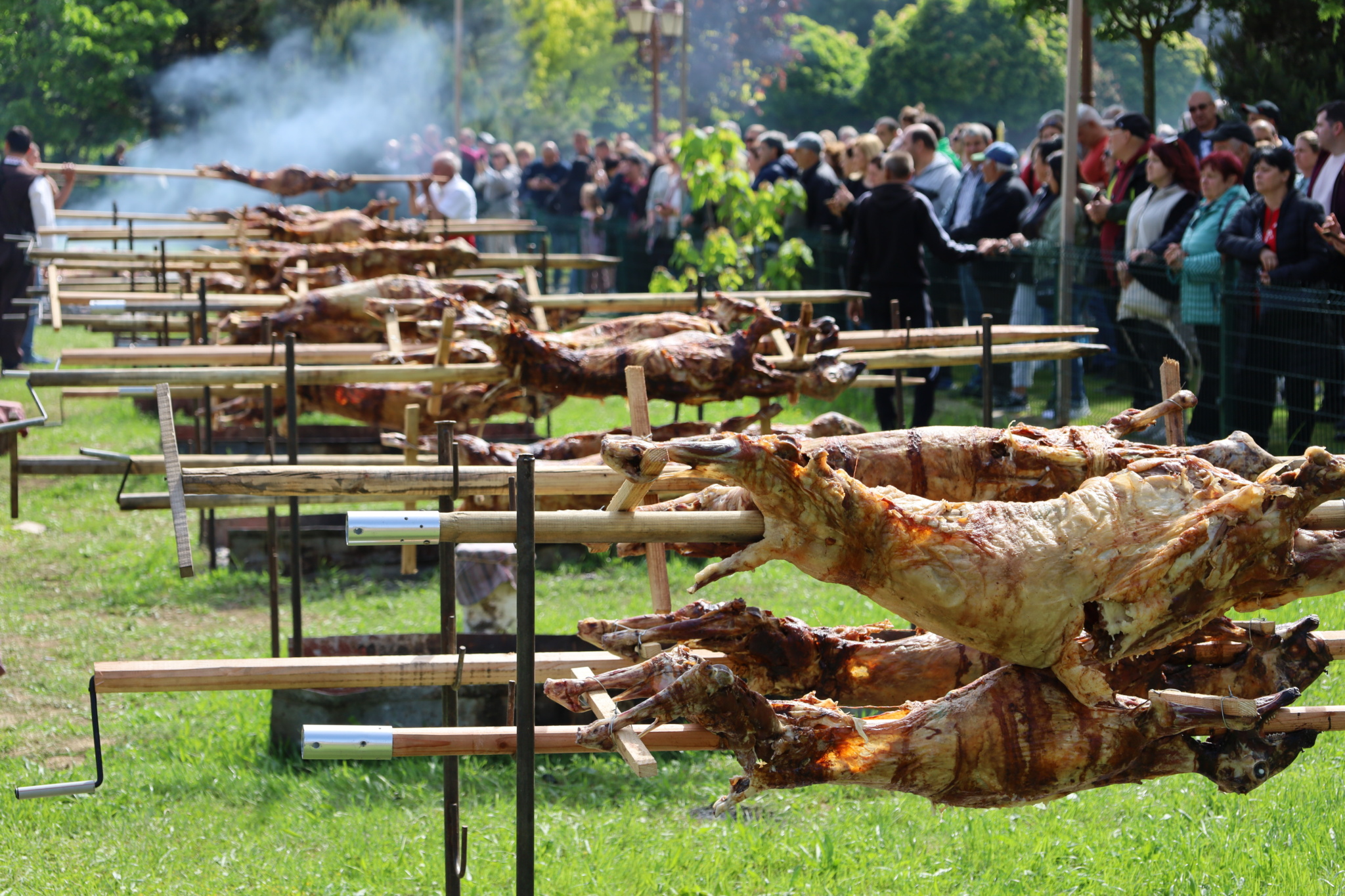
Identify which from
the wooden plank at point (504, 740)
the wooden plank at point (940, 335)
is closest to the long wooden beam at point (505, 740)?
the wooden plank at point (504, 740)

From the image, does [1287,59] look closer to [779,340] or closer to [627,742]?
[779,340]

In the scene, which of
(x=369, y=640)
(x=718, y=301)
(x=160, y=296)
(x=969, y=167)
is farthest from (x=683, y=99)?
(x=369, y=640)

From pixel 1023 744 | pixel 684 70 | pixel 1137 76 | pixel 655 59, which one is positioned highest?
pixel 1137 76

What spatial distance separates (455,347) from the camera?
20.4 feet

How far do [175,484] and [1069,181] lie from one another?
24.5 feet

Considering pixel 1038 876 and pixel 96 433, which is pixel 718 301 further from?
pixel 96 433

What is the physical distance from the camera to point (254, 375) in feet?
16.6

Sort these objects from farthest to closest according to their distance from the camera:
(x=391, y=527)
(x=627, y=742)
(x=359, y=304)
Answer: (x=359, y=304), (x=627, y=742), (x=391, y=527)

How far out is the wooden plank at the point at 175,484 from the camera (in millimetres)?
3365

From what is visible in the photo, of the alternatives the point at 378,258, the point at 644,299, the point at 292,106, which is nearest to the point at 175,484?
the point at 644,299

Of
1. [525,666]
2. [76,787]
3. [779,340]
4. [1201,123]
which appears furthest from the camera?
[1201,123]

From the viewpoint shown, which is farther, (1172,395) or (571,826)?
(571,826)

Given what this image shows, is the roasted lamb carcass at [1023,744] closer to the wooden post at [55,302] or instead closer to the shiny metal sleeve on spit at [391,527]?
the shiny metal sleeve on spit at [391,527]

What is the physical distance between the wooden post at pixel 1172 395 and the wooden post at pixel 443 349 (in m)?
2.91
